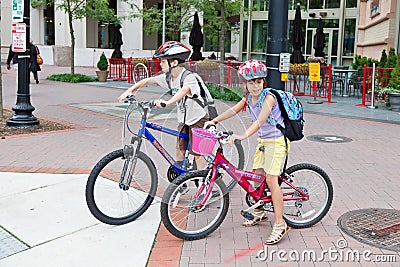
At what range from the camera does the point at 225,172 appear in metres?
4.48

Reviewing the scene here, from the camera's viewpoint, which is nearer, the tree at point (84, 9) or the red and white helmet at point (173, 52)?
the red and white helmet at point (173, 52)

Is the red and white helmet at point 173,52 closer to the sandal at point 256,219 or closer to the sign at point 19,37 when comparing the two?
the sandal at point 256,219

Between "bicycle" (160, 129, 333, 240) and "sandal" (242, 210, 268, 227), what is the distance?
0.11 m

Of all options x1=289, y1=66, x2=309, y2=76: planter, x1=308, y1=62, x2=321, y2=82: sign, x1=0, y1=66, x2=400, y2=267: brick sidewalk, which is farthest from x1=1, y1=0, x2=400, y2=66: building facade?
x1=0, y1=66, x2=400, y2=267: brick sidewalk

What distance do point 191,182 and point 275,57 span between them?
2737 mm

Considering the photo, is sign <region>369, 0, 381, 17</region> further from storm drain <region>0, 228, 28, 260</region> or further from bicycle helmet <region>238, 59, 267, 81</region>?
storm drain <region>0, 228, 28, 260</region>

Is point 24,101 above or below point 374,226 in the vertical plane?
above

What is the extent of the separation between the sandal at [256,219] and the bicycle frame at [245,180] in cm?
26

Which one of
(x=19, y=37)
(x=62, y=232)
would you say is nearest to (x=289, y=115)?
(x=62, y=232)

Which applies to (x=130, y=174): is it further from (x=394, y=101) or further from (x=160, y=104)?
(x=394, y=101)

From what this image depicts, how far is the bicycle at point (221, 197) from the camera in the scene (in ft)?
14.0

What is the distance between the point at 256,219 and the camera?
4785 mm

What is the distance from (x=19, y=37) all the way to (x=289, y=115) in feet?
22.4

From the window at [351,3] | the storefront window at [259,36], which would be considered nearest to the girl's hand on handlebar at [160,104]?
the window at [351,3]
